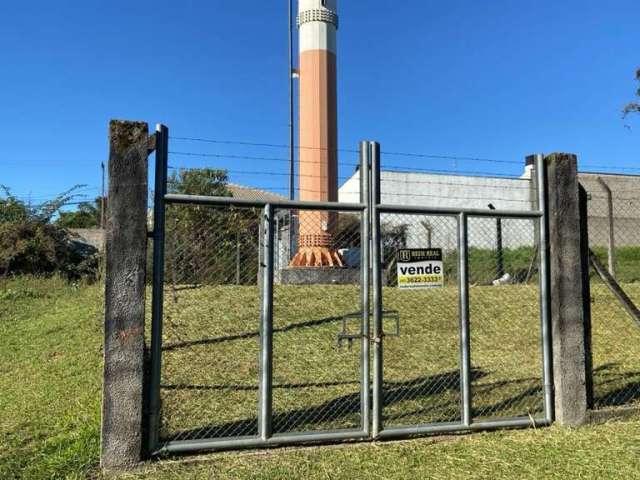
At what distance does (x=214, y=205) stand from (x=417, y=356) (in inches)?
190

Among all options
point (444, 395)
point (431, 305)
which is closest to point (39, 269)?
point (431, 305)

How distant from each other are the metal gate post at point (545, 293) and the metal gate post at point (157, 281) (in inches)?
131

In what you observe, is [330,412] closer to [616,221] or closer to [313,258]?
[313,258]

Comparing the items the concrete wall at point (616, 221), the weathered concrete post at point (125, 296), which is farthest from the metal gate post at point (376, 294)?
the concrete wall at point (616, 221)

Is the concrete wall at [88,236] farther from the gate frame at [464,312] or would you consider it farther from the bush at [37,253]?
the gate frame at [464,312]

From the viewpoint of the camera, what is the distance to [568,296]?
5.04 meters

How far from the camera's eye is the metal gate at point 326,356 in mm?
4301

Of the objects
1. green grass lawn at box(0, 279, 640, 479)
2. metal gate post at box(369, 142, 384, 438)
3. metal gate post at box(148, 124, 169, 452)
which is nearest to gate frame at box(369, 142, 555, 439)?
metal gate post at box(369, 142, 384, 438)

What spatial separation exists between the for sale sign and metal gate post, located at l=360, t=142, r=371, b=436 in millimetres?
342

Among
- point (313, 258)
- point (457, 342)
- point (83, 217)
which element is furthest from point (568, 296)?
point (83, 217)

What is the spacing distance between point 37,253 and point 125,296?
658 inches

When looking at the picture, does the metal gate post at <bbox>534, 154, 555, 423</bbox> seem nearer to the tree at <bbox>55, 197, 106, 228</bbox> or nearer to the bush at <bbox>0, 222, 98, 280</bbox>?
the tree at <bbox>55, 197, 106, 228</bbox>

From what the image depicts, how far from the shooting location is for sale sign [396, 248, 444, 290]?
4777mm

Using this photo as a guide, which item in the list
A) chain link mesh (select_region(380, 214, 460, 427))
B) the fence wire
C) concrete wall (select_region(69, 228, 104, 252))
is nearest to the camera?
chain link mesh (select_region(380, 214, 460, 427))
